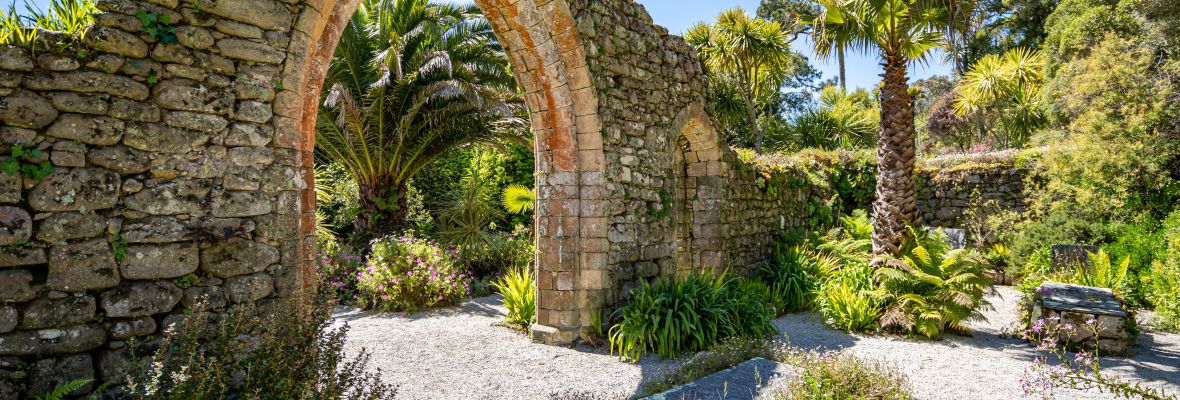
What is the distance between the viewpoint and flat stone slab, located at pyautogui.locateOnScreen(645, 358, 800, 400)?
13.4ft

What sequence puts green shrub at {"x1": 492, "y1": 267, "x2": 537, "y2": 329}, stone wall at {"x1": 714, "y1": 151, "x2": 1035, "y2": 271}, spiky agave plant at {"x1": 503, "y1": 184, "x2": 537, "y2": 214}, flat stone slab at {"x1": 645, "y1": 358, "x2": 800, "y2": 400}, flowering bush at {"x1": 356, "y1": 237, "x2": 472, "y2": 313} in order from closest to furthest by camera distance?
1. flat stone slab at {"x1": 645, "y1": 358, "x2": 800, "y2": 400}
2. green shrub at {"x1": 492, "y1": 267, "x2": 537, "y2": 329}
3. flowering bush at {"x1": 356, "y1": 237, "x2": 472, "y2": 313}
4. stone wall at {"x1": 714, "y1": 151, "x2": 1035, "y2": 271}
5. spiky agave plant at {"x1": 503, "y1": 184, "x2": 537, "y2": 214}

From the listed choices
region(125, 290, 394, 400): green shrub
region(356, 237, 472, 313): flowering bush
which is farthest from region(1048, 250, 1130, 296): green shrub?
region(125, 290, 394, 400): green shrub

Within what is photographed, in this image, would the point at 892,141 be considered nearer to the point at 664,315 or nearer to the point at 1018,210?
the point at 664,315

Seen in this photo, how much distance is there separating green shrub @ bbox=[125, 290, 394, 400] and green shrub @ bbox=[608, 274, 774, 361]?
2.83 m

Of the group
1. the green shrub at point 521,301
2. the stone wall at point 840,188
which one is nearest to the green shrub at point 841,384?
the green shrub at point 521,301

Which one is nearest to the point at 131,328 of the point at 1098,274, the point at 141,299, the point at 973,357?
the point at 141,299

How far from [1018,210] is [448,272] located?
10.8m

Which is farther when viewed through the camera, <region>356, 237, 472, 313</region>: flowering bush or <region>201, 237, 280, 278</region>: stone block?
<region>356, 237, 472, 313</region>: flowering bush

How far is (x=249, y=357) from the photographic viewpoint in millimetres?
3121

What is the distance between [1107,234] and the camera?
338 inches

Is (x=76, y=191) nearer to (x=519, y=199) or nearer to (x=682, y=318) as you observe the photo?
(x=682, y=318)

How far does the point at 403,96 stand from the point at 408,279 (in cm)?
297

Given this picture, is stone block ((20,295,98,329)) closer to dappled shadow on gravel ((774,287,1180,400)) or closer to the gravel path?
the gravel path

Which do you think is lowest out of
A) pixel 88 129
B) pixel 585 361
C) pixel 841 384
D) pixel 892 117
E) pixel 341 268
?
pixel 585 361
